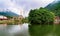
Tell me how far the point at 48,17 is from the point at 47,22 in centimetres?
84

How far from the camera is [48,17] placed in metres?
28.0

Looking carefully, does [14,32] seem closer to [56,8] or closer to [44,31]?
[44,31]

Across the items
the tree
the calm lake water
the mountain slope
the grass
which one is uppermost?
the mountain slope

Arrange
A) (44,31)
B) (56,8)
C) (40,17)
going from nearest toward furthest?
(44,31)
(40,17)
(56,8)

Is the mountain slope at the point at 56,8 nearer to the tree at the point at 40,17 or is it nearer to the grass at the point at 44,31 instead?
the tree at the point at 40,17

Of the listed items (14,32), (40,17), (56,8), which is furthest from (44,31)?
Answer: (56,8)

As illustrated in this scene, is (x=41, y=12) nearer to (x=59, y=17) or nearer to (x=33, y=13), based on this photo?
(x=33, y=13)

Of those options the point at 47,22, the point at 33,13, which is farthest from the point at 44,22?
the point at 33,13

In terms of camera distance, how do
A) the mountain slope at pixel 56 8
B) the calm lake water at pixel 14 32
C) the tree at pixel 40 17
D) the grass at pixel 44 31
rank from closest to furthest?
the grass at pixel 44 31, the calm lake water at pixel 14 32, the tree at pixel 40 17, the mountain slope at pixel 56 8

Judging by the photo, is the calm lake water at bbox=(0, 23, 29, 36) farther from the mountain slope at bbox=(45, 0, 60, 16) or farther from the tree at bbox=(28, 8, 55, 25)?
the mountain slope at bbox=(45, 0, 60, 16)

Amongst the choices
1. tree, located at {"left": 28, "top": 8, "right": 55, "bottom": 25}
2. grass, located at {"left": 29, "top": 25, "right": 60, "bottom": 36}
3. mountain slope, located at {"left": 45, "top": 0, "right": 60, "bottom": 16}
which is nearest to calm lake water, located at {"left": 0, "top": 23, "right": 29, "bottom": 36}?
grass, located at {"left": 29, "top": 25, "right": 60, "bottom": 36}

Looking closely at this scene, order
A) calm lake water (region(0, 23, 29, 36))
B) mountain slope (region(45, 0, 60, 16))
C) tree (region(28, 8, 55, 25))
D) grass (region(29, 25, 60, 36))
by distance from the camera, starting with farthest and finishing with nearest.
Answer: mountain slope (region(45, 0, 60, 16)), tree (region(28, 8, 55, 25)), calm lake water (region(0, 23, 29, 36)), grass (region(29, 25, 60, 36))

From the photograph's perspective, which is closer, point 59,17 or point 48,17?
point 48,17

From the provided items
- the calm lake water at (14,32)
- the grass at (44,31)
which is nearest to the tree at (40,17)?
the calm lake water at (14,32)
